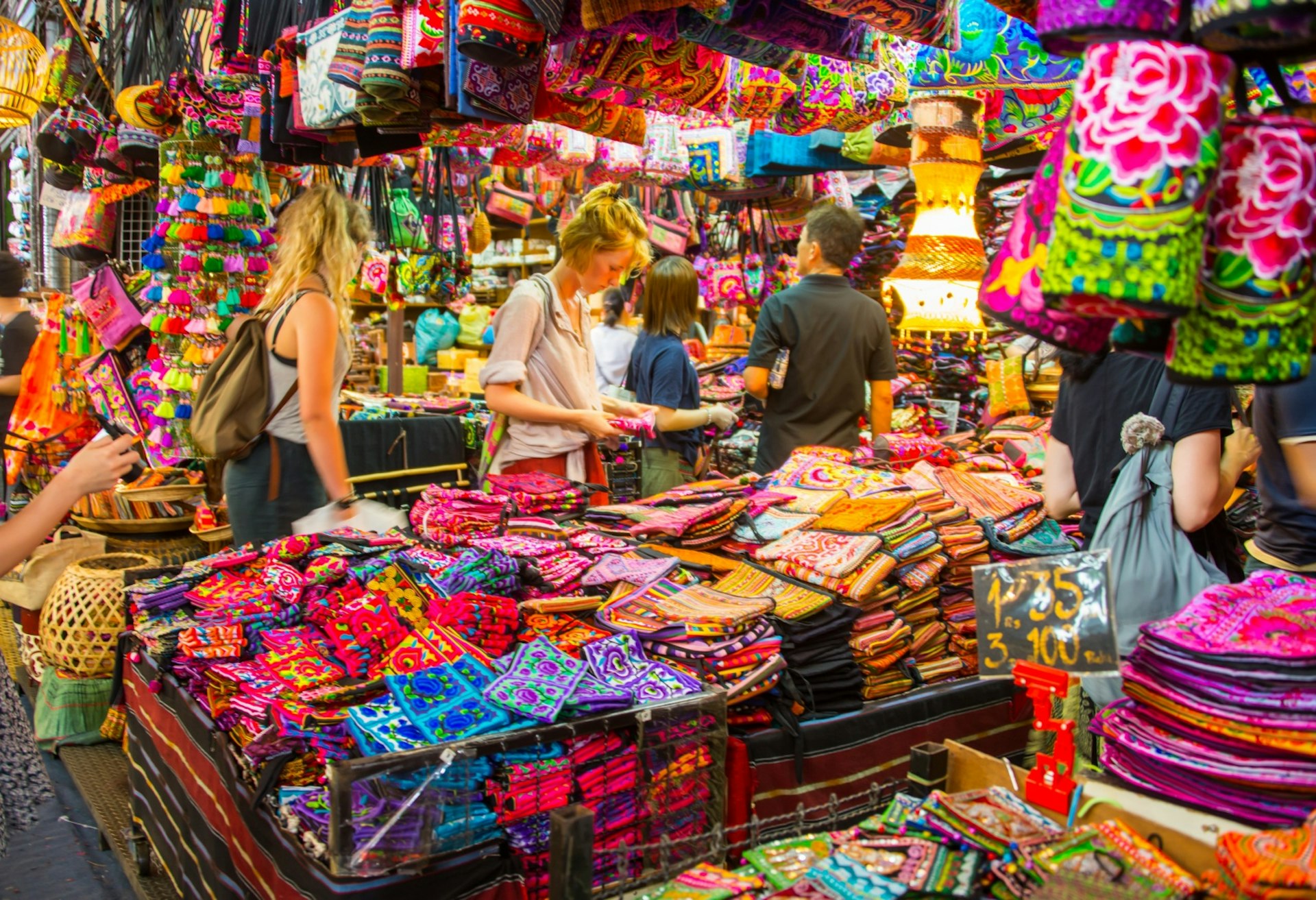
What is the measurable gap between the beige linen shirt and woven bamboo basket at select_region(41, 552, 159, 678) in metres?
1.40

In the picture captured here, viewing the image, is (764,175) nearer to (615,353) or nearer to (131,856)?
(615,353)

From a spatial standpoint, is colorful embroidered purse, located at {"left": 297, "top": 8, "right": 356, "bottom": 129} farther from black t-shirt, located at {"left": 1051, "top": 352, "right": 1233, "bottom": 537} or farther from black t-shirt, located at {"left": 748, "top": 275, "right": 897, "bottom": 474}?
black t-shirt, located at {"left": 1051, "top": 352, "right": 1233, "bottom": 537}

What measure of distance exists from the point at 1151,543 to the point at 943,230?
1.90 metres

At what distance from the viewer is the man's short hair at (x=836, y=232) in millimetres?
3402

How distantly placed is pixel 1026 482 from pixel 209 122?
131 inches

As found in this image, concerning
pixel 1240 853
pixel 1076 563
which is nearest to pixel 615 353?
pixel 1076 563

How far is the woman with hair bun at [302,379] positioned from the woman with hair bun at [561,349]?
0.46 m

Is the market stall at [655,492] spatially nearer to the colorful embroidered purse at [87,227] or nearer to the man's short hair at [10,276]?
the colorful embroidered purse at [87,227]

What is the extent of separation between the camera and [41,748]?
3428 millimetres

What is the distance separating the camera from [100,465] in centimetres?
173

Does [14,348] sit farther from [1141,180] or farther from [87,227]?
[1141,180]

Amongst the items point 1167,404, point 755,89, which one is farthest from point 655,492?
point 1167,404

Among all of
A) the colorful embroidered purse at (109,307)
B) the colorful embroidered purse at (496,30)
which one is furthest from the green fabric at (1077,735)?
the colorful embroidered purse at (109,307)

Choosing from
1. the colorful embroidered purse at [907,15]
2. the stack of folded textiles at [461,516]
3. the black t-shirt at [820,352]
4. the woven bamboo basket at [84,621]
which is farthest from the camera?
the black t-shirt at [820,352]
